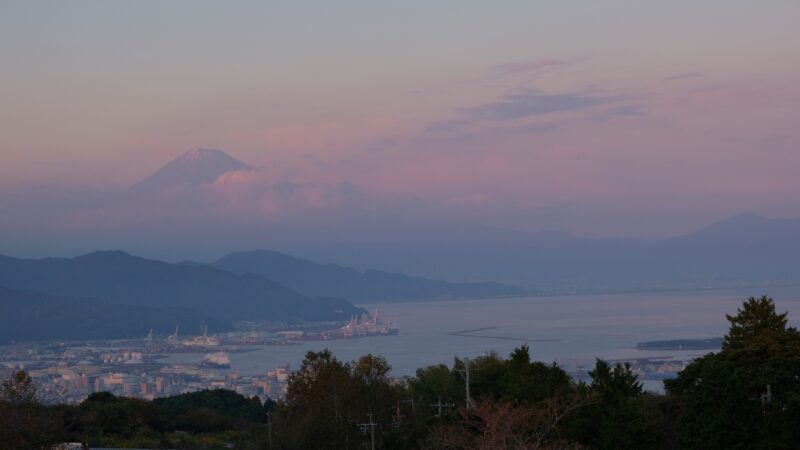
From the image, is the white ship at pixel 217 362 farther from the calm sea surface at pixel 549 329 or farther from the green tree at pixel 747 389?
the green tree at pixel 747 389

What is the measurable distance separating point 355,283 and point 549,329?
53193mm

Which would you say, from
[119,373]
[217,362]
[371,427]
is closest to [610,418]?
[371,427]

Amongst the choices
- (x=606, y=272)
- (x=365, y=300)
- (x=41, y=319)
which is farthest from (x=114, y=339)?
(x=606, y=272)

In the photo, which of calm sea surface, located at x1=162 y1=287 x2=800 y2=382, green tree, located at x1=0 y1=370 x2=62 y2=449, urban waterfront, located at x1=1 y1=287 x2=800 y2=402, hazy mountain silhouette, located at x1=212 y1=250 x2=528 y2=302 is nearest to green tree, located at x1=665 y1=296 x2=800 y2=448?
green tree, located at x1=0 y1=370 x2=62 y2=449

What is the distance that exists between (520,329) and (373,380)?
154 feet

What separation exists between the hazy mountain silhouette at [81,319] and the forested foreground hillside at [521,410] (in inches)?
2139

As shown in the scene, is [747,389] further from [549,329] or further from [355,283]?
[355,283]

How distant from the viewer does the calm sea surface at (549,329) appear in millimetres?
53438

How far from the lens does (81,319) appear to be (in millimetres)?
79750

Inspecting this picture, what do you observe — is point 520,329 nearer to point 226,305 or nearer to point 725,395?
point 226,305

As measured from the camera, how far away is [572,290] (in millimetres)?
114688

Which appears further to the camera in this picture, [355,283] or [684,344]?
[355,283]

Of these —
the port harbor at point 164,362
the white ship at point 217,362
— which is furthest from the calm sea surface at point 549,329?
the port harbor at point 164,362

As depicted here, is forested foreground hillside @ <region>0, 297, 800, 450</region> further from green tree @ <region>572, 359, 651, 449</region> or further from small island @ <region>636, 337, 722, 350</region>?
small island @ <region>636, 337, 722, 350</region>
